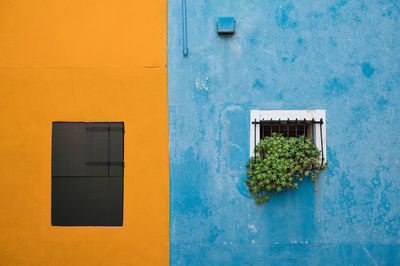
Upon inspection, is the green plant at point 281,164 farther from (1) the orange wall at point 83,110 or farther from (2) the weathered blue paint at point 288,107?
(1) the orange wall at point 83,110

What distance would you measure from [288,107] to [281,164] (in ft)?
2.34

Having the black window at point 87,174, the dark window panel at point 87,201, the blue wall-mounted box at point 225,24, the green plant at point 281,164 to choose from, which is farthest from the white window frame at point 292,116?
the dark window panel at point 87,201

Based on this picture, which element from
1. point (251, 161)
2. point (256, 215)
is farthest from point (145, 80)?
point (256, 215)

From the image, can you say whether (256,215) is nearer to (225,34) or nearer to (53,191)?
(225,34)

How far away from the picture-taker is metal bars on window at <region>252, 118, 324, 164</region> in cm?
398

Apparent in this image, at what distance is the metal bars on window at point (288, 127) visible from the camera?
157 inches

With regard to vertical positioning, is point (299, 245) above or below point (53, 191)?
below

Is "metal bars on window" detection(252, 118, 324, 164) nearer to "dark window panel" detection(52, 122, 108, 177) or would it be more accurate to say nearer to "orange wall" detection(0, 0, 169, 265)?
"orange wall" detection(0, 0, 169, 265)

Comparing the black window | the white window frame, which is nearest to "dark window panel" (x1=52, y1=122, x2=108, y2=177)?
the black window

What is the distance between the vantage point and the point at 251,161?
3.96 metres

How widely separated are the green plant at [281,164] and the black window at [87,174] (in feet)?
5.27

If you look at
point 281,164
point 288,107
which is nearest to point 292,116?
point 288,107

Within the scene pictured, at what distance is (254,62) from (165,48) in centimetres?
109

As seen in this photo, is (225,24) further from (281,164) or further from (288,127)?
(281,164)
